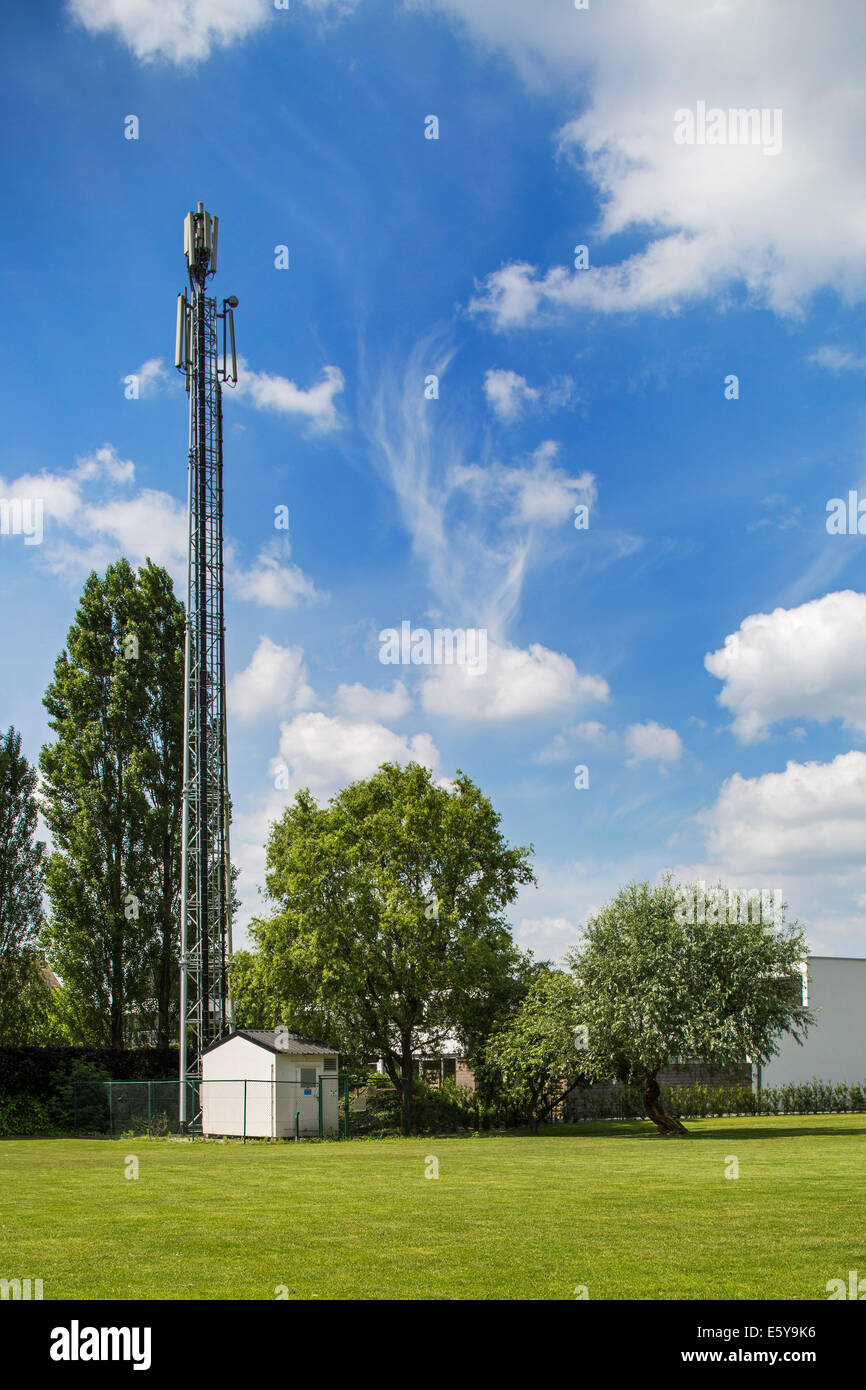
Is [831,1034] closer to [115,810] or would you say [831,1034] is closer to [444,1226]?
[115,810]

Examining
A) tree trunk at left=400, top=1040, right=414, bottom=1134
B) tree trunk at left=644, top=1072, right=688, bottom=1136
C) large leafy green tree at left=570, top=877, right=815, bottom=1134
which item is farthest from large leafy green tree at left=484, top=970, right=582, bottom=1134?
tree trunk at left=400, top=1040, right=414, bottom=1134

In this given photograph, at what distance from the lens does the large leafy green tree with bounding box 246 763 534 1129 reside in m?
41.5

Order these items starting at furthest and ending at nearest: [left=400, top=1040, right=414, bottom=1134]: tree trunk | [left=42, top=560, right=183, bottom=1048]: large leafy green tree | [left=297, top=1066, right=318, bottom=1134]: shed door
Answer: [left=42, top=560, right=183, bottom=1048]: large leafy green tree, [left=400, top=1040, right=414, bottom=1134]: tree trunk, [left=297, top=1066, right=318, bottom=1134]: shed door

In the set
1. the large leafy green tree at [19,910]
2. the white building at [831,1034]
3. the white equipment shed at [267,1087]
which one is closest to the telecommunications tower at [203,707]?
the white equipment shed at [267,1087]

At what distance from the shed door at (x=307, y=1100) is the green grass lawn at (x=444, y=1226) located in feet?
35.4

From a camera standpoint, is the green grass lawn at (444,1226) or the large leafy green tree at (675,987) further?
the large leafy green tree at (675,987)

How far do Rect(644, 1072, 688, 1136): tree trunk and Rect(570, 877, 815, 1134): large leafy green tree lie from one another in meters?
0.08

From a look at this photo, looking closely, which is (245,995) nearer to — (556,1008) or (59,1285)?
(556,1008)

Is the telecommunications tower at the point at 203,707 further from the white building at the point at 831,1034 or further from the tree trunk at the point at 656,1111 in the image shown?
the white building at the point at 831,1034

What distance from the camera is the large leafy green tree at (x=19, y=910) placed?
46.5 m

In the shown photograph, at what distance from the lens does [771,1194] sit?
17.5 meters

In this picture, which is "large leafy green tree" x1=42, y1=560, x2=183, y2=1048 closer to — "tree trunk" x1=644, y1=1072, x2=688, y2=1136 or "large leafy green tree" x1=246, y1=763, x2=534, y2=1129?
"large leafy green tree" x1=246, y1=763, x2=534, y2=1129

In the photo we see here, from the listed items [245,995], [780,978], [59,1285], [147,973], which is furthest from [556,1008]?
[59,1285]
